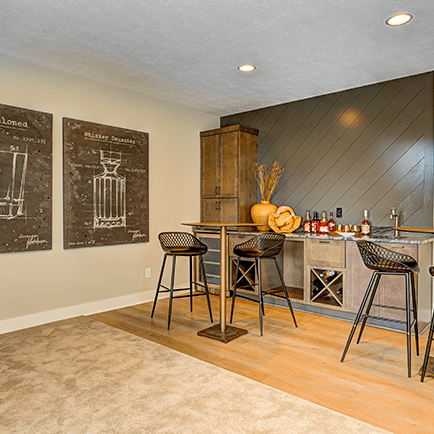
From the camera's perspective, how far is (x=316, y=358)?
9.32ft

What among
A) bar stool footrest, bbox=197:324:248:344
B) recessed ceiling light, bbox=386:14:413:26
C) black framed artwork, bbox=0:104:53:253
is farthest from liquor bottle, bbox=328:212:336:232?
black framed artwork, bbox=0:104:53:253

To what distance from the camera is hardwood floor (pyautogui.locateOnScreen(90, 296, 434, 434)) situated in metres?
2.14

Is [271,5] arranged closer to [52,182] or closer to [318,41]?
[318,41]

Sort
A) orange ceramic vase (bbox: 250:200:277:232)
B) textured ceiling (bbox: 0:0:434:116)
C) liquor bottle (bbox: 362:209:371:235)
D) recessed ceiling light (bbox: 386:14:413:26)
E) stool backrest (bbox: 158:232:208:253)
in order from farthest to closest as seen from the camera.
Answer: orange ceramic vase (bbox: 250:200:277:232) → stool backrest (bbox: 158:232:208:253) → liquor bottle (bbox: 362:209:371:235) → recessed ceiling light (bbox: 386:14:413:26) → textured ceiling (bbox: 0:0:434:116)

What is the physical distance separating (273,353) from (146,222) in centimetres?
238

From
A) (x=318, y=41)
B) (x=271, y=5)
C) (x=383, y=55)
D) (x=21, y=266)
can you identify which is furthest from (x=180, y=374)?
(x=383, y=55)

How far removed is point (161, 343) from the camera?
3193 mm

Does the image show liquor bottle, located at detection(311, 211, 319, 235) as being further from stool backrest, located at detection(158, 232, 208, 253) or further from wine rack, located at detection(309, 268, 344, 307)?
stool backrest, located at detection(158, 232, 208, 253)

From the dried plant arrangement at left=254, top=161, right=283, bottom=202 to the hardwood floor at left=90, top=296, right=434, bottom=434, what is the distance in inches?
61.9

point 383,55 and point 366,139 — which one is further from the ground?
point 383,55

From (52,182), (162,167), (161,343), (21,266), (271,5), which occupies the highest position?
(271,5)

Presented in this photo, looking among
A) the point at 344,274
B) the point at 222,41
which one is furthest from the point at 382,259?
the point at 222,41

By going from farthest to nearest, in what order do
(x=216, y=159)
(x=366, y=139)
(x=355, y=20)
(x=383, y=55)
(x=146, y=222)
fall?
(x=216, y=159) < (x=146, y=222) < (x=366, y=139) < (x=383, y=55) < (x=355, y=20)

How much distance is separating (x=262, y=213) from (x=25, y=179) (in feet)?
8.97
